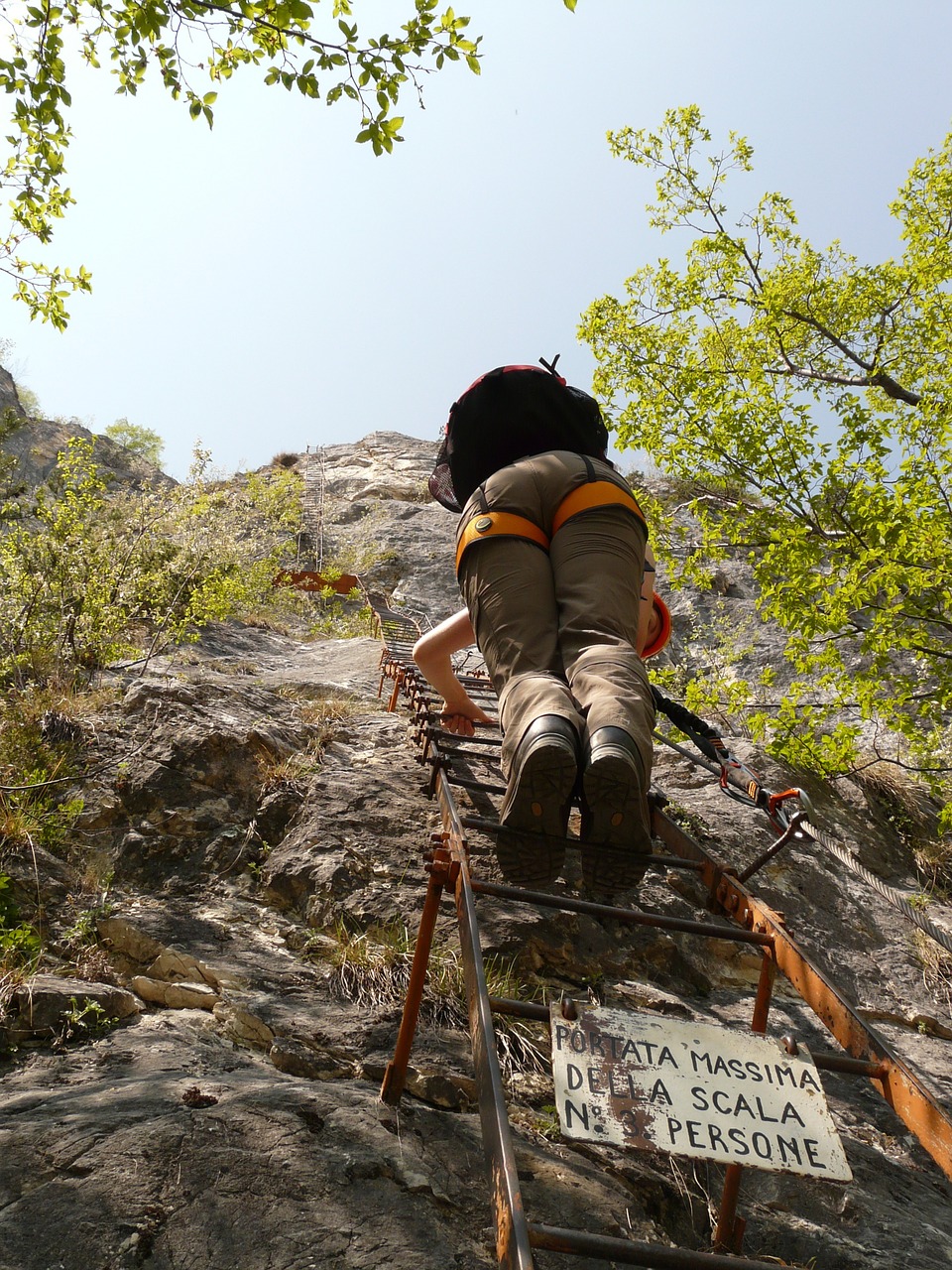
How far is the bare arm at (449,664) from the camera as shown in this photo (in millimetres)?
3461

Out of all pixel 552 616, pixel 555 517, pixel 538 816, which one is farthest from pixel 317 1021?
pixel 555 517

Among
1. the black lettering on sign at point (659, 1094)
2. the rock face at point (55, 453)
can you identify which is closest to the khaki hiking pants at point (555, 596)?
the black lettering on sign at point (659, 1094)

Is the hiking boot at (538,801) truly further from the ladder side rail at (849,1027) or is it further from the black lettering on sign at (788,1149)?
the black lettering on sign at (788,1149)

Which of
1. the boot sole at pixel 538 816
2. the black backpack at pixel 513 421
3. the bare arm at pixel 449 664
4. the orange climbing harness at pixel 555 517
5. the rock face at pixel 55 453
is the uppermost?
the rock face at pixel 55 453

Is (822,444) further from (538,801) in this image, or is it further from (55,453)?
(55,453)

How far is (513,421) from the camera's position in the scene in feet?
10.3

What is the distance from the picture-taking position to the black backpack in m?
3.13

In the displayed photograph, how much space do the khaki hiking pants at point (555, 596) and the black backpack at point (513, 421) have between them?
26cm

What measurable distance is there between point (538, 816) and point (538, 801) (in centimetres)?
5

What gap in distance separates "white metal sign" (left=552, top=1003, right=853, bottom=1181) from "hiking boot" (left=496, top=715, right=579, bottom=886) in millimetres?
565

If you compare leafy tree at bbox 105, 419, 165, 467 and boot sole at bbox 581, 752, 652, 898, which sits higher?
leafy tree at bbox 105, 419, 165, 467

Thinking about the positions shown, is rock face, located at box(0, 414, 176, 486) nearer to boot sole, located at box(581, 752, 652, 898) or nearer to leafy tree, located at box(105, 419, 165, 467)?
leafy tree, located at box(105, 419, 165, 467)

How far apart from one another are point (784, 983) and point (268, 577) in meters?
8.81

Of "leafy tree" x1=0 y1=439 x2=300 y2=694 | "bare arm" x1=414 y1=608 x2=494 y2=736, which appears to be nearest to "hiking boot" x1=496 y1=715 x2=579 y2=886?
"bare arm" x1=414 y1=608 x2=494 y2=736
